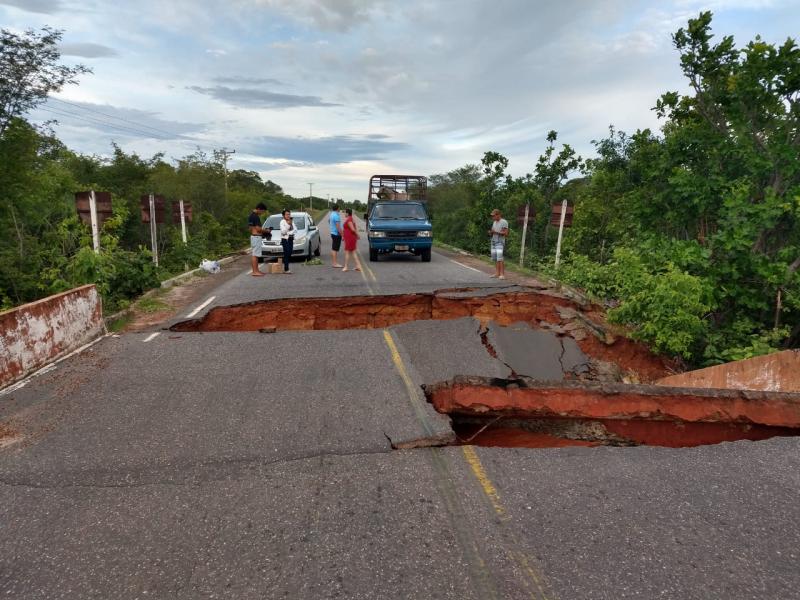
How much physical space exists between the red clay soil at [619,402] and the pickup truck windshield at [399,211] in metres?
13.0

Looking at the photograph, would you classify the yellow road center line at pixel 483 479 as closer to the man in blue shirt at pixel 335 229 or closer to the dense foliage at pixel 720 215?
the dense foliage at pixel 720 215

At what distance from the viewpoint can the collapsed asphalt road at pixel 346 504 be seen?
249cm

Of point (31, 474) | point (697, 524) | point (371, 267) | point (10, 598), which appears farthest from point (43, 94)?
point (697, 524)

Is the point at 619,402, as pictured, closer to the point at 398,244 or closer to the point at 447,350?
the point at 447,350

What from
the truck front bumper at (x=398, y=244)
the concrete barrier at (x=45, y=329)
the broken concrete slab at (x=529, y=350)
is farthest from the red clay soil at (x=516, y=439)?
the truck front bumper at (x=398, y=244)

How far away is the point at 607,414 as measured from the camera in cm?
465

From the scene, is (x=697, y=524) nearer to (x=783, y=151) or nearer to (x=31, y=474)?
(x=31, y=474)

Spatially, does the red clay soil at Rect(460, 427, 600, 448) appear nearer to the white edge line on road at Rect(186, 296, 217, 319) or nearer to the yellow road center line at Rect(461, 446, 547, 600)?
the yellow road center line at Rect(461, 446, 547, 600)

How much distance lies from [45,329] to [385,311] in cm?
562

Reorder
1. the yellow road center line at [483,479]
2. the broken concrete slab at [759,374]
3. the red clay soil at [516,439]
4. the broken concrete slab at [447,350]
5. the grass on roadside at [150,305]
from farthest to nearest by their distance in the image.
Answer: the grass on roadside at [150,305] → the broken concrete slab at [447,350] → the broken concrete slab at [759,374] → the red clay soil at [516,439] → the yellow road center line at [483,479]

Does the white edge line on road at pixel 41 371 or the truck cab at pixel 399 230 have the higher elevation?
the truck cab at pixel 399 230

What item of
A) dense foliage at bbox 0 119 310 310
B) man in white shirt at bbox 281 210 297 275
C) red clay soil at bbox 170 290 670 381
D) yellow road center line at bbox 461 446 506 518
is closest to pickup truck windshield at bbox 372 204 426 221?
man in white shirt at bbox 281 210 297 275

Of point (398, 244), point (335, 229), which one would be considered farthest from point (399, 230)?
point (335, 229)

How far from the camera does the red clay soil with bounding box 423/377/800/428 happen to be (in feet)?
14.9
